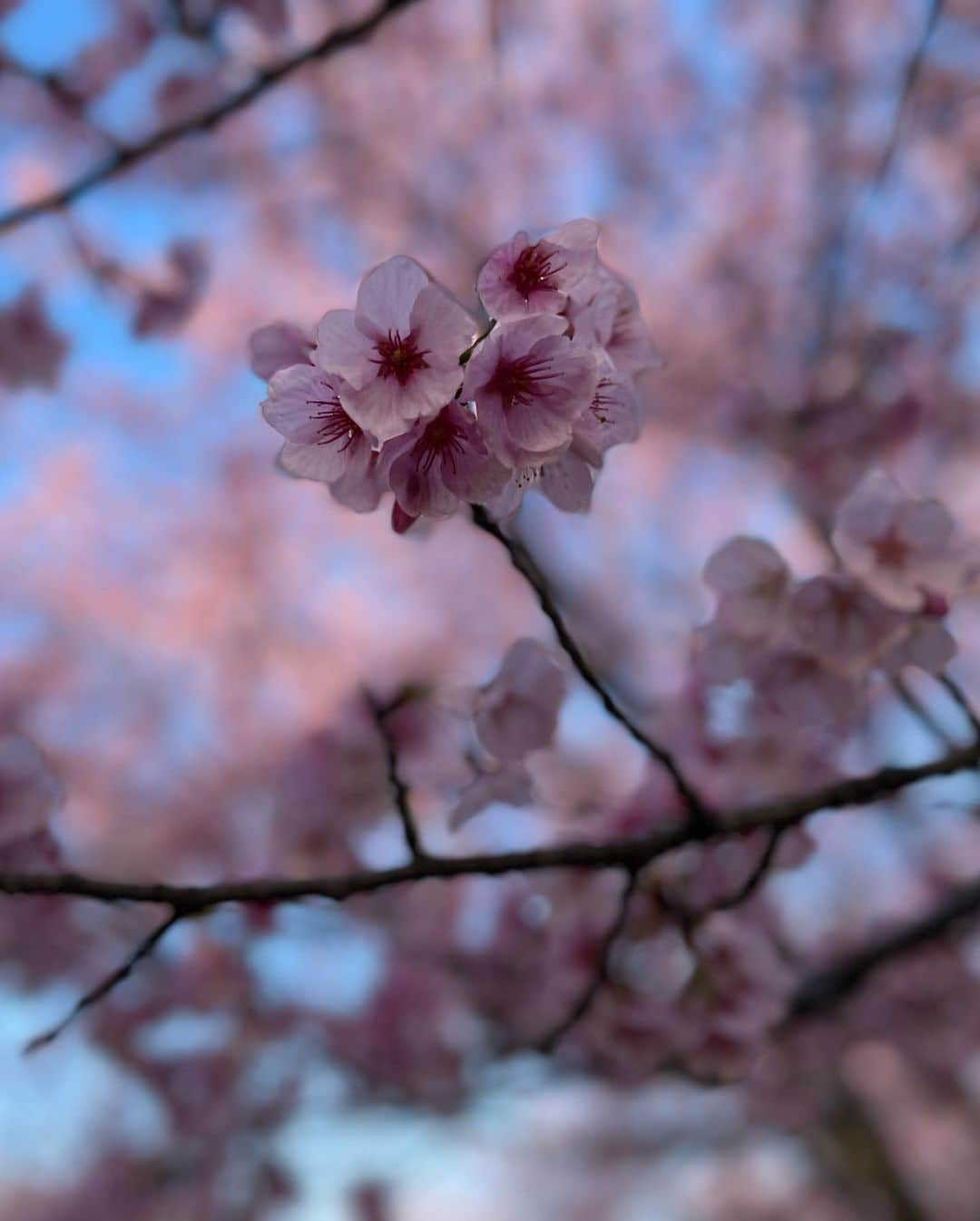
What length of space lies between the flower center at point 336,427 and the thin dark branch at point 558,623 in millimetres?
143

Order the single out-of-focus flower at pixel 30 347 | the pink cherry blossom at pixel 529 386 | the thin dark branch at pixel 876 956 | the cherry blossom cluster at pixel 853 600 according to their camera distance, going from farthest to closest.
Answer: the single out-of-focus flower at pixel 30 347
the thin dark branch at pixel 876 956
the cherry blossom cluster at pixel 853 600
the pink cherry blossom at pixel 529 386

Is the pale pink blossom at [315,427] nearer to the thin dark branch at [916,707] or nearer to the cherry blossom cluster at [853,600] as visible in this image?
the cherry blossom cluster at [853,600]

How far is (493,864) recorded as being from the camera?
109cm

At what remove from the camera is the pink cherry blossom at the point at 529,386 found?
879 millimetres

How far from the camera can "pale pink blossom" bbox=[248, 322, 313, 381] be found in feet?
3.57

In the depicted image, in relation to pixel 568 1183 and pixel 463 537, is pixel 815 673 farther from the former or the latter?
pixel 568 1183

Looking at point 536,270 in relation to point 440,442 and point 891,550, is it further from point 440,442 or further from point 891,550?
point 891,550

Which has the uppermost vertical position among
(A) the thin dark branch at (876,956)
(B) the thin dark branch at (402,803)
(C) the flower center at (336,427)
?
(C) the flower center at (336,427)

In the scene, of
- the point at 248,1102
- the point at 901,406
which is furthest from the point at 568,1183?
the point at 901,406

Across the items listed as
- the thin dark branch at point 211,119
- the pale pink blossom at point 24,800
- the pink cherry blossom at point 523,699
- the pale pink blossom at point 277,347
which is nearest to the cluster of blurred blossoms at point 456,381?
the pale pink blossom at point 277,347

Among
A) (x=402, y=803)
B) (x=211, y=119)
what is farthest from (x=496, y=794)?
(x=211, y=119)

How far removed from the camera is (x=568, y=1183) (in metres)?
10.9

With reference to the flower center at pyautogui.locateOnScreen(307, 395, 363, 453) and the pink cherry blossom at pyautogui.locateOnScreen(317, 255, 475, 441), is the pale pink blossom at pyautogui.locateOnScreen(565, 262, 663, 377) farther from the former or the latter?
the flower center at pyautogui.locateOnScreen(307, 395, 363, 453)

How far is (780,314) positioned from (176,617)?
6071 mm
